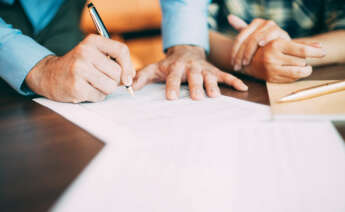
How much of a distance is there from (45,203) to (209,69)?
0.45 m

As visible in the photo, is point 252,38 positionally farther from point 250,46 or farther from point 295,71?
point 295,71

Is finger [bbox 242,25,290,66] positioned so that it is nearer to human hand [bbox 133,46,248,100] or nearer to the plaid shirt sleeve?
human hand [bbox 133,46,248,100]

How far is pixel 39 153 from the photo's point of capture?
29cm

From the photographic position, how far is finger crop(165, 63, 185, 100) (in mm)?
461

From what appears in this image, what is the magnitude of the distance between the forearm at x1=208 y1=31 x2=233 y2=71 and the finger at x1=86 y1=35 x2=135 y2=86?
1.08ft

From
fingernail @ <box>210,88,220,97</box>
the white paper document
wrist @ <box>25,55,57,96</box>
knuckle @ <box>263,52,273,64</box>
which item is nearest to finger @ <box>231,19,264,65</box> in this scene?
knuckle @ <box>263,52,273,64</box>

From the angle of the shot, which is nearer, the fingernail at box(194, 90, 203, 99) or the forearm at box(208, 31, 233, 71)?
the fingernail at box(194, 90, 203, 99)

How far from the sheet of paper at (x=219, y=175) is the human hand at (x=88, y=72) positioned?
0.21 metres

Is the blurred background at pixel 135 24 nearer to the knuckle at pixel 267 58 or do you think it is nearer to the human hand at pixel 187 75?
the human hand at pixel 187 75

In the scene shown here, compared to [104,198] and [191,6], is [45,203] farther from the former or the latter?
[191,6]

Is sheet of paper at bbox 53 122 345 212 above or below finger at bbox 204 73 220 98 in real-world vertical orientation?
above

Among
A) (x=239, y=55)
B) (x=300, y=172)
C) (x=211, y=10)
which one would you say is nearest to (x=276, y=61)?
(x=239, y=55)

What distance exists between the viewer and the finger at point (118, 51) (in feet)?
1.48

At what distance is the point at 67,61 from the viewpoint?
0.45 meters
